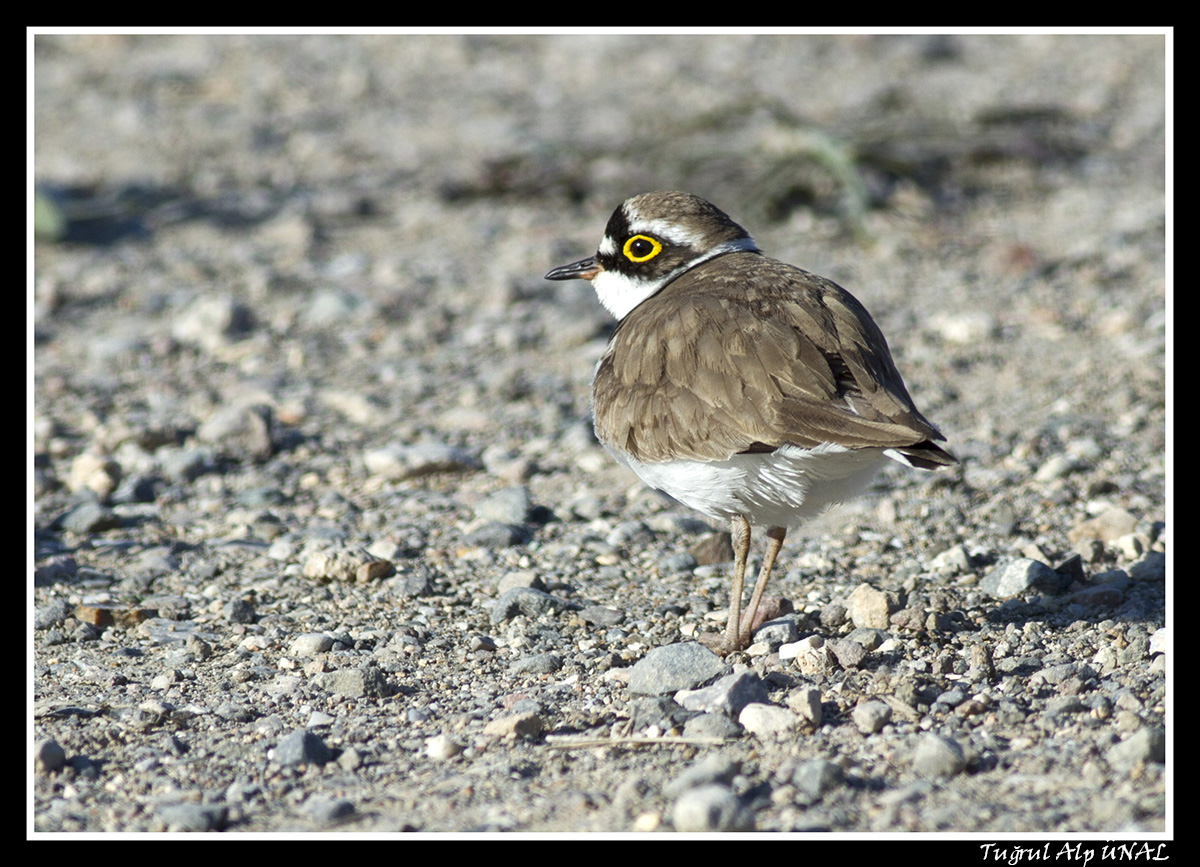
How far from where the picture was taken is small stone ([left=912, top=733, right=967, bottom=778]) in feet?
10.8

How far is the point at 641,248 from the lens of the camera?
201 inches

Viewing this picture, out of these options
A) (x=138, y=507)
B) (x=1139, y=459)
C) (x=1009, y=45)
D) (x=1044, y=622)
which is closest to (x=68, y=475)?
(x=138, y=507)

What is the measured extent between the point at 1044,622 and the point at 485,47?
9738 mm

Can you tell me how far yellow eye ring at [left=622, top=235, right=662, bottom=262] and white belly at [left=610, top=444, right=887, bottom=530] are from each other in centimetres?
113

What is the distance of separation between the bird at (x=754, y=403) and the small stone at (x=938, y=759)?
776 millimetres

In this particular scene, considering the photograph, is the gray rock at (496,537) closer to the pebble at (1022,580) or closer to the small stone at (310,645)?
the small stone at (310,645)

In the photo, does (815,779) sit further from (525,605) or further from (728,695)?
(525,605)

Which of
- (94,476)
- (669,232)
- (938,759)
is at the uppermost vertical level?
(669,232)

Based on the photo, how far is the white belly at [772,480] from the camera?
3.90m

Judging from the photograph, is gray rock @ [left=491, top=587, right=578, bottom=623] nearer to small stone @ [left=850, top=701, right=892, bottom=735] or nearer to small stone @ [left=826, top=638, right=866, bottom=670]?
small stone @ [left=826, top=638, right=866, bottom=670]

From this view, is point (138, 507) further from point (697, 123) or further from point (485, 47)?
point (485, 47)

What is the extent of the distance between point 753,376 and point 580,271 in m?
1.56

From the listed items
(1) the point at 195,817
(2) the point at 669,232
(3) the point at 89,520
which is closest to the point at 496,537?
(2) the point at 669,232

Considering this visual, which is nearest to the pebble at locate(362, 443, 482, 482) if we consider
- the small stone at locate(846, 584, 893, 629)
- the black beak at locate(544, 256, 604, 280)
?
the black beak at locate(544, 256, 604, 280)
